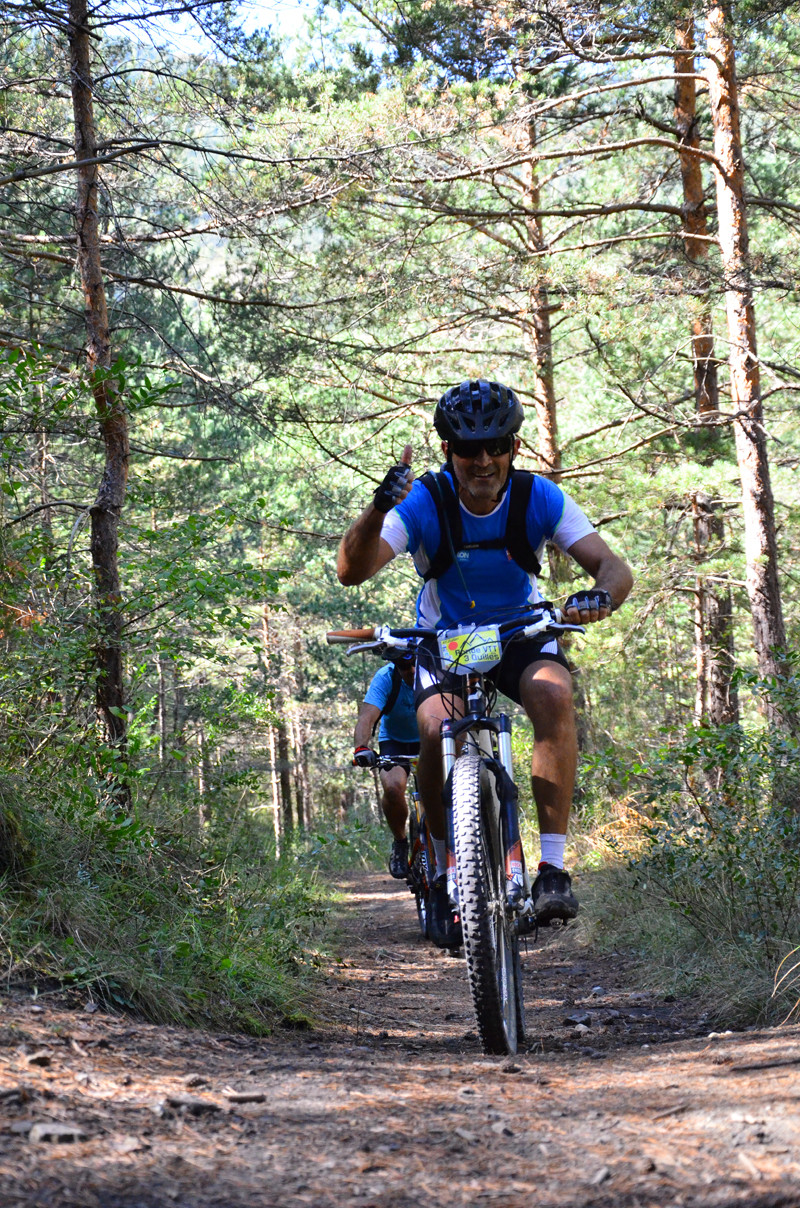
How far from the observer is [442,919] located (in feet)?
13.0

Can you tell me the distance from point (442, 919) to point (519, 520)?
1553 mm

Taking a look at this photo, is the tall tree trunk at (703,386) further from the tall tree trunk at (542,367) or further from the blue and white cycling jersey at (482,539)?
the blue and white cycling jersey at (482,539)

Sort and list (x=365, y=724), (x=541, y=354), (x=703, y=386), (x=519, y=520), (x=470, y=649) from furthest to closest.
Answer: (x=541, y=354)
(x=703, y=386)
(x=365, y=724)
(x=519, y=520)
(x=470, y=649)

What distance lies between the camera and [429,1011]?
5.09 metres

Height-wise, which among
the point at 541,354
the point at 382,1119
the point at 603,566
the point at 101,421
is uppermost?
the point at 541,354

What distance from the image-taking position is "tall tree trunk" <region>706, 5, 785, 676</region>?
32.1ft

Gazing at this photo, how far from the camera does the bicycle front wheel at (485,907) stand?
136 inches

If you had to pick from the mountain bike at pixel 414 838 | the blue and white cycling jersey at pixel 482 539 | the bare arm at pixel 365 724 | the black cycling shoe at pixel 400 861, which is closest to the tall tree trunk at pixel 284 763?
the black cycling shoe at pixel 400 861

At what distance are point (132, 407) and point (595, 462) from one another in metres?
8.09

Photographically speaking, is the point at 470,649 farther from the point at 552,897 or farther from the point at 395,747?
the point at 395,747

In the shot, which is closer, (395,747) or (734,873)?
(734,873)

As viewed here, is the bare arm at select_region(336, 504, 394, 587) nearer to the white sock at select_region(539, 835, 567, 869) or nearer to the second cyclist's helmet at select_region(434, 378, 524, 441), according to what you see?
the second cyclist's helmet at select_region(434, 378, 524, 441)

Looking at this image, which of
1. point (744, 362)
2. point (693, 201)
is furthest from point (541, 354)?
point (744, 362)

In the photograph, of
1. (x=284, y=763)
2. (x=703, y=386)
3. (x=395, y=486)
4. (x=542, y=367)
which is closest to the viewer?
(x=395, y=486)
